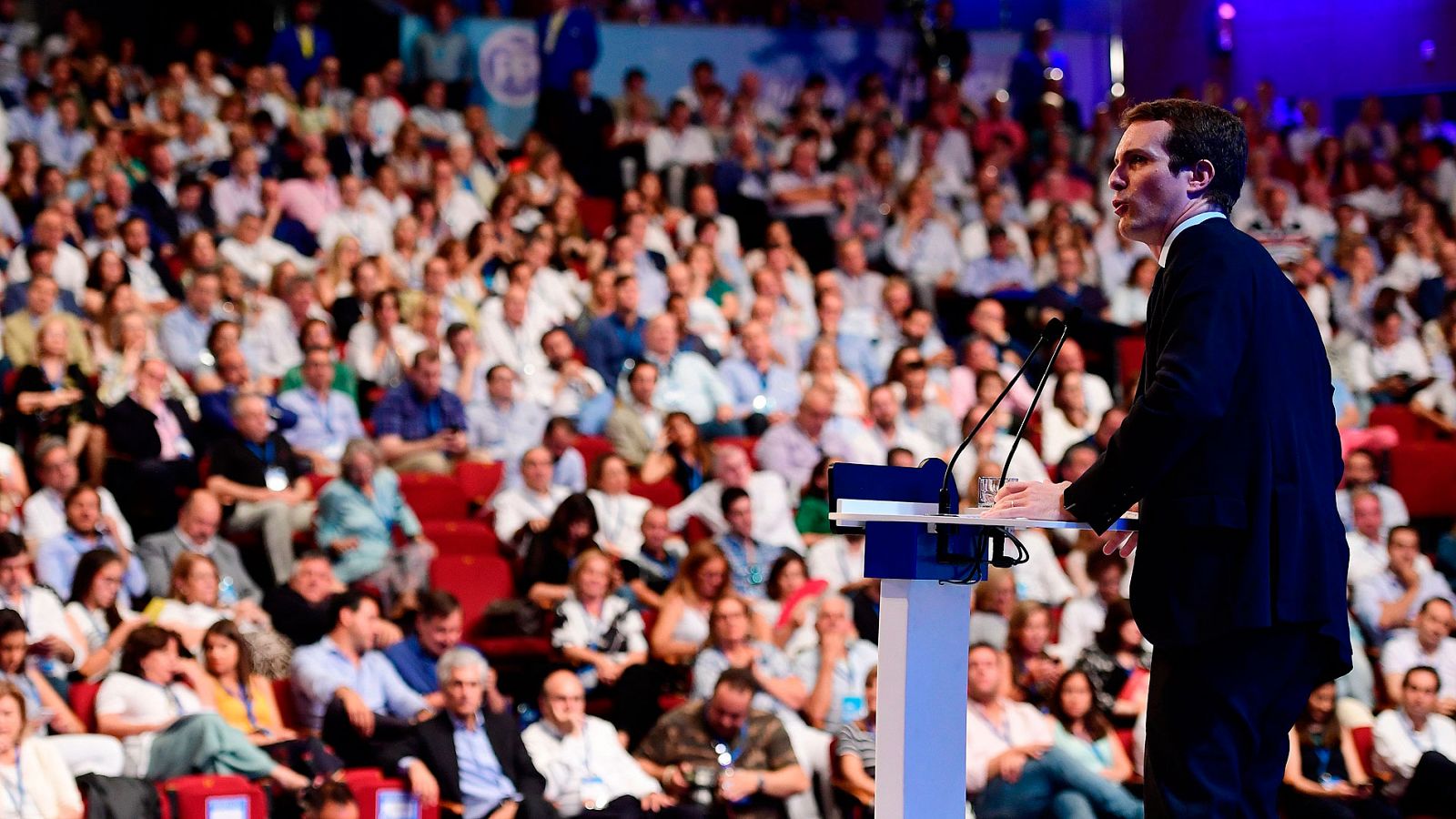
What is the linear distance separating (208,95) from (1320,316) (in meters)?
6.05

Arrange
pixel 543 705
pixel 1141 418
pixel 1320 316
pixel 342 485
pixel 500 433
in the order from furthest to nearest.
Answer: pixel 1320 316 < pixel 500 433 < pixel 342 485 < pixel 543 705 < pixel 1141 418

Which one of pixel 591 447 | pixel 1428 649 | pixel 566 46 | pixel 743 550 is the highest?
pixel 566 46

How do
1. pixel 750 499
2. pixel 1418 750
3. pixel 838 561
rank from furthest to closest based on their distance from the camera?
1. pixel 750 499
2. pixel 838 561
3. pixel 1418 750

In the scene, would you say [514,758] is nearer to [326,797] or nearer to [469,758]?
[469,758]

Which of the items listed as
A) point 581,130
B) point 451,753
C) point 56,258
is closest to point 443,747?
point 451,753

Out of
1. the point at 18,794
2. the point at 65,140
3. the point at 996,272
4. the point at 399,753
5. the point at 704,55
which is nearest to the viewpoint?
the point at 18,794

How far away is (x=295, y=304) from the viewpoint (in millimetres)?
7832

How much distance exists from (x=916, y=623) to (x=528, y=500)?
180 inches

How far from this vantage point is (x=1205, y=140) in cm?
239

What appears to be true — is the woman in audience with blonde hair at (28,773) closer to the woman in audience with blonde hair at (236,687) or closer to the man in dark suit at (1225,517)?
the woman in audience with blonde hair at (236,687)

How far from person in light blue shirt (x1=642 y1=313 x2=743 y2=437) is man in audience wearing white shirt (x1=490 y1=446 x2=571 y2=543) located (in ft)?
3.57

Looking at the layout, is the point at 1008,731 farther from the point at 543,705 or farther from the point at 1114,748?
the point at 543,705

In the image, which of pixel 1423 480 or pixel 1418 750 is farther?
pixel 1423 480

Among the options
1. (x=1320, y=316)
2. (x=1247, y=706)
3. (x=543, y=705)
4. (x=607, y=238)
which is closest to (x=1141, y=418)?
(x=1247, y=706)
